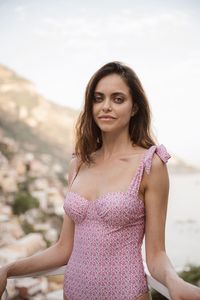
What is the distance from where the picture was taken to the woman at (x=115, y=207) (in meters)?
1.12

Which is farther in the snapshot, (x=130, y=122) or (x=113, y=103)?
(x=130, y=122)

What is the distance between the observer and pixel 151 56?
8812 millimetres

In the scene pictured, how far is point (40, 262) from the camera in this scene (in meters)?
1.27

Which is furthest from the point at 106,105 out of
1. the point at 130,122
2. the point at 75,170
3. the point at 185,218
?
the point at 185,218

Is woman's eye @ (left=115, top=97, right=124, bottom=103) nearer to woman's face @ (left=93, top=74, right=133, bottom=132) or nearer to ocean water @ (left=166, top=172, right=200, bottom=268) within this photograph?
woman's face @ (left=93, top=74, right=133, bottom=132)

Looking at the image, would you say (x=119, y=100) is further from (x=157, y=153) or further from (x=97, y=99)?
(x=157, y=153)

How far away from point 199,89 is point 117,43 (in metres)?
2.10

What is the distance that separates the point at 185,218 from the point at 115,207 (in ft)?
19.2

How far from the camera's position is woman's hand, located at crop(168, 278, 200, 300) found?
828 mm

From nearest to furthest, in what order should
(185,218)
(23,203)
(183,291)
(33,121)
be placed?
(183,291) < (185,218) < (23,203) < (33,121)

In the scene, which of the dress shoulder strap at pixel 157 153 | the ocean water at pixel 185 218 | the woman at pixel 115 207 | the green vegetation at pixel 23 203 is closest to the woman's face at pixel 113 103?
the woman at pixel 115 207

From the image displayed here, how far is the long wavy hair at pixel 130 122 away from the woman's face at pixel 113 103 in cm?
2

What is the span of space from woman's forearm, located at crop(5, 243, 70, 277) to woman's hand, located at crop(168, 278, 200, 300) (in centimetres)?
47

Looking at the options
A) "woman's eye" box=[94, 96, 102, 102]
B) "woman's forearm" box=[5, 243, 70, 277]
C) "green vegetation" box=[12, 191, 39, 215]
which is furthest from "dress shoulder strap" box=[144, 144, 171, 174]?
"green vegetation" box=[12, 191, 39, 215]
